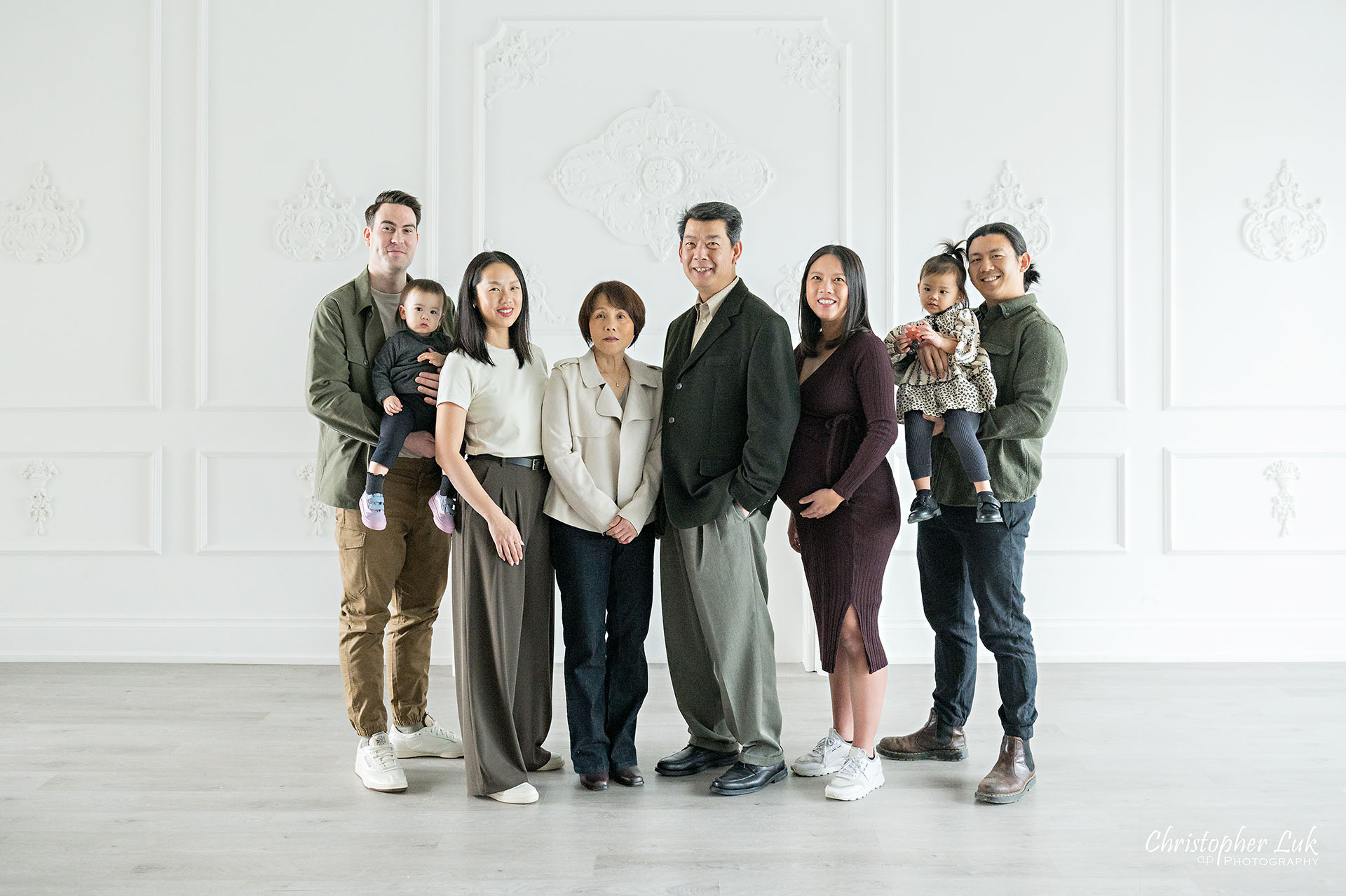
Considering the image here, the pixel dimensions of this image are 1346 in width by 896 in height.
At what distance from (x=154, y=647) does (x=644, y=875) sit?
3.03 m

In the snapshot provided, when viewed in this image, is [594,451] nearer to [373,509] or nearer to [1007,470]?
[373,509]

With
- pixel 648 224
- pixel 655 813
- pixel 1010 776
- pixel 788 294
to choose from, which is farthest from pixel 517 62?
pixel 1010 776

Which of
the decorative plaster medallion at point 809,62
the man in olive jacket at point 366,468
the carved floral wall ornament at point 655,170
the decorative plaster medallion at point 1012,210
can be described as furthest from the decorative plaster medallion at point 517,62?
the decorative plaster medallion at point 1012,210

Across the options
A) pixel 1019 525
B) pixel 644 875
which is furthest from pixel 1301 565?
pixel 644 875

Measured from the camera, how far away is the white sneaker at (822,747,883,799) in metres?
2.52

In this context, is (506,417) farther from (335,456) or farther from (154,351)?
(154,351)

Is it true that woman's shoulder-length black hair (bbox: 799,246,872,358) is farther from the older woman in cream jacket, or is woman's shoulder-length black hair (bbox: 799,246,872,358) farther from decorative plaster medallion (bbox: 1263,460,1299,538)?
decorative plaster medallion (bbox: 1263,460,1299,538)

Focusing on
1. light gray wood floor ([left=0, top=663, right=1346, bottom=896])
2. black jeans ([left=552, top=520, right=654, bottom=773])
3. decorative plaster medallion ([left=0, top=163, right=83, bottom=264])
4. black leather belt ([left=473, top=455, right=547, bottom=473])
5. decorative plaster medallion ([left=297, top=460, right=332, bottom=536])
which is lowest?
light gray wood floor ([left=0, top=663, right=1346, bottom=896])

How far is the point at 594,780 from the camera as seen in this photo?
2598 millimetres

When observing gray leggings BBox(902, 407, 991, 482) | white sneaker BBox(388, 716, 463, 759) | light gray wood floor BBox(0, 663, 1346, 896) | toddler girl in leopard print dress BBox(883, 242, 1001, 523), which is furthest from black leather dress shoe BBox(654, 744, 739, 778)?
gray leggings BBox(902, 407, 991, 482)

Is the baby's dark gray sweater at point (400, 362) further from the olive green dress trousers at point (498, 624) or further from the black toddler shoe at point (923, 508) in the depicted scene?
the black toddler shoe at point (923, 508)

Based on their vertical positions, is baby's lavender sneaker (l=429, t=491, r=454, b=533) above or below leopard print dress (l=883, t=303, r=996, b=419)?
below

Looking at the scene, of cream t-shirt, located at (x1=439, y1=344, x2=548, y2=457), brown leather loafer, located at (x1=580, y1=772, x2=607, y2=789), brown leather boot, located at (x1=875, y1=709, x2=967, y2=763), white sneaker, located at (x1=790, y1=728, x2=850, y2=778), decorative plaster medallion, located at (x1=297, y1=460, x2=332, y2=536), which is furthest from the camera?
decorative plaster medallion, located at (x1=297, y1=460, x2=332, y2=536)

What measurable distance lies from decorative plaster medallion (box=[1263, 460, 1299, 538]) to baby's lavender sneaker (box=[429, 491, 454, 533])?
3649mm
